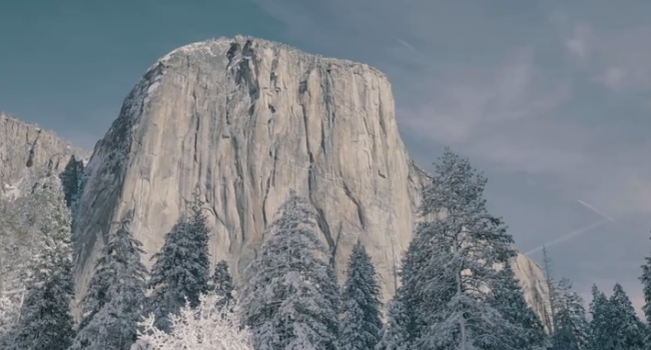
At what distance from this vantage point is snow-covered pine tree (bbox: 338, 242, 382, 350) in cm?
3081

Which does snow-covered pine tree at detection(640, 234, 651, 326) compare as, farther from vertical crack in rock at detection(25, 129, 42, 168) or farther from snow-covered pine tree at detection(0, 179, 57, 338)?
vertical crack in rock at detection(25, 129, 42, 168)

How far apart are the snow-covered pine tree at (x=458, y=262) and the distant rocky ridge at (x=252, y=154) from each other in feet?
252

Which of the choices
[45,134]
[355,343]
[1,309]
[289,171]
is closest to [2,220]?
[1,309]

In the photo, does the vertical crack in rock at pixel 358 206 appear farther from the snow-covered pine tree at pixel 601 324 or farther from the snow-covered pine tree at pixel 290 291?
the snow-covered pine tree at pixel 290 291

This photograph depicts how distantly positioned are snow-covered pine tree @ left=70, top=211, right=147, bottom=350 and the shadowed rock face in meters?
67.6

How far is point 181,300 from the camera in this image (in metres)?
26.7

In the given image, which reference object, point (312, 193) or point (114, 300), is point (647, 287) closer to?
point (114, 300)

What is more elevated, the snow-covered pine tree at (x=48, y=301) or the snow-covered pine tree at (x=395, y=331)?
the snow-covered pine tree at (x=48, y=301)

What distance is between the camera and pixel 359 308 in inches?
1259

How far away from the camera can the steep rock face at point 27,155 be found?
5536 inches

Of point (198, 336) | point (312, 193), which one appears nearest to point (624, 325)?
point (198, 336)

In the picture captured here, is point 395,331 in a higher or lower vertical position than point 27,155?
lower

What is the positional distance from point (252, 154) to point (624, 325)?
2902 inches

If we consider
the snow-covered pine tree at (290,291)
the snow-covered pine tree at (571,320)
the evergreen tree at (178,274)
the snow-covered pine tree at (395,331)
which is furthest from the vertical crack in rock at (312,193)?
the snow-covered pine tree at (290,291)
